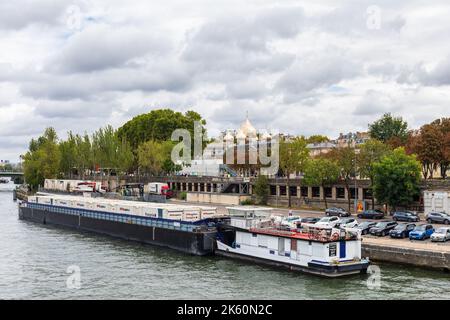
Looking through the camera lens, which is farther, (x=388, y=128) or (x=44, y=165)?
(x=44, y=165)

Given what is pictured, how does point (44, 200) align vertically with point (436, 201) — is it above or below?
below

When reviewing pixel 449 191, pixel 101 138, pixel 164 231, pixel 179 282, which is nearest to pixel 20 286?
pixel 179 282

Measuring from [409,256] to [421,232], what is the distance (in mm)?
6406

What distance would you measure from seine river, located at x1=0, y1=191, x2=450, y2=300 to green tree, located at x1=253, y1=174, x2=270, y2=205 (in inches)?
1477

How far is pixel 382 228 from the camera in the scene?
54.9 meters

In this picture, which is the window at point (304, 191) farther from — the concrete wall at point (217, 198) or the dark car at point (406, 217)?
the dark car at point (406, 217)

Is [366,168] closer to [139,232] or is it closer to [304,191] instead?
[304,191]

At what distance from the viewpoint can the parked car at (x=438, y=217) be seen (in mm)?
61281

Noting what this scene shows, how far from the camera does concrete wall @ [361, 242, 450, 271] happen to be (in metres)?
44.2

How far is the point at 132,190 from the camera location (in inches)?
5059

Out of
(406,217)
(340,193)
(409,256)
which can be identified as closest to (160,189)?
(340,193)

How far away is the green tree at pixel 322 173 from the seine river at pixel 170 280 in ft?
99.2

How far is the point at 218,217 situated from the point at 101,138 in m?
90.2
